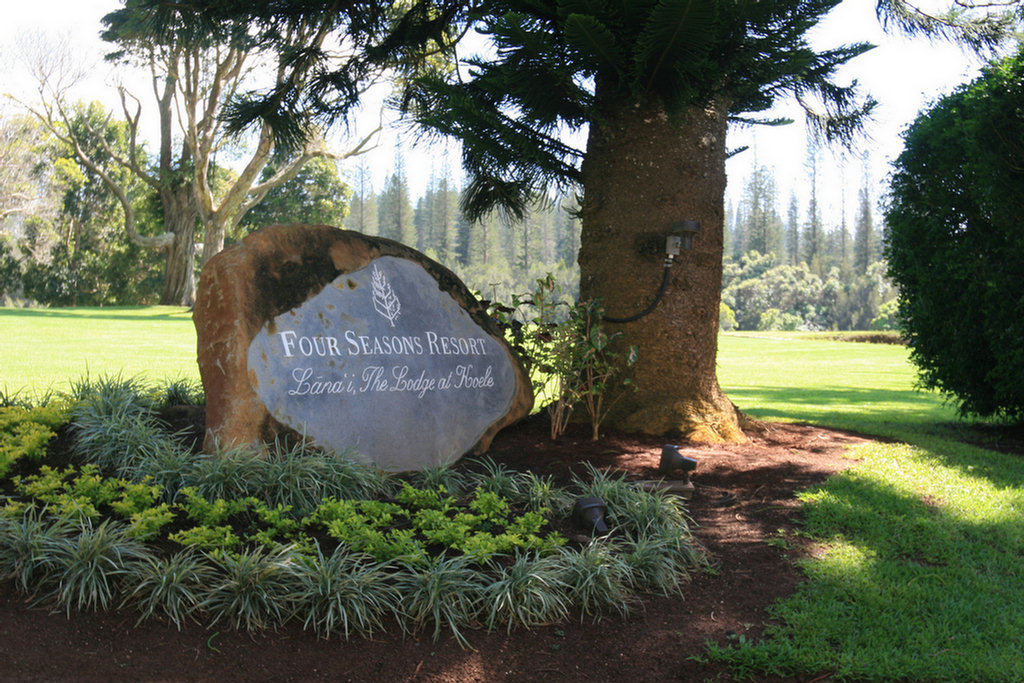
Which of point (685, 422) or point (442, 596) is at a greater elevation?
point (685, 422)

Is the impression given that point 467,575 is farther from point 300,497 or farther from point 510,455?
point 510,455

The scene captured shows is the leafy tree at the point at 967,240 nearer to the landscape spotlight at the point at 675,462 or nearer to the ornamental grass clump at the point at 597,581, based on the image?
the landscape spotlight at the point at 675,462

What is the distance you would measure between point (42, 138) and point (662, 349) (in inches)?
1535

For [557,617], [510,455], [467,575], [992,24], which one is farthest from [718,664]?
[992,24]

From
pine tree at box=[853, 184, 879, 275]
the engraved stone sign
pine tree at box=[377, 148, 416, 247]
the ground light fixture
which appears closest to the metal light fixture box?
the engraved stone sign

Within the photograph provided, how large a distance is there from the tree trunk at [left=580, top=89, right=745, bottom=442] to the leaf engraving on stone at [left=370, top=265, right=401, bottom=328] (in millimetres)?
1729

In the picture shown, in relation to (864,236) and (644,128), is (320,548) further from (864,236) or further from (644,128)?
(864,236)

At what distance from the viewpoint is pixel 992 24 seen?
7.22 meters

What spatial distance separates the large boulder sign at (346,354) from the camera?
15.1 feet

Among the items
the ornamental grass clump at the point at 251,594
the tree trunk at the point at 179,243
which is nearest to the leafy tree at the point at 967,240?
the ornamental grass clump at the point at 251,594

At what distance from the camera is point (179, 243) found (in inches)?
1203

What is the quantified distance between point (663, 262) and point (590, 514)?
2.70 m

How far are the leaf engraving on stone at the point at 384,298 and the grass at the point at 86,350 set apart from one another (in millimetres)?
3341

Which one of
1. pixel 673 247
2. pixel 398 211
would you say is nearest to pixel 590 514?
pixel 673 247
